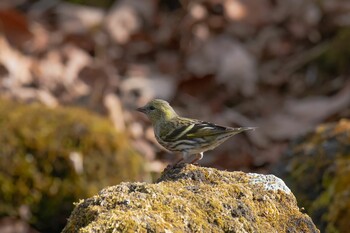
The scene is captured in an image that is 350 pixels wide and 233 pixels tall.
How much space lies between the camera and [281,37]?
1283cm

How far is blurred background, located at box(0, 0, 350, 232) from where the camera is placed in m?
8.30

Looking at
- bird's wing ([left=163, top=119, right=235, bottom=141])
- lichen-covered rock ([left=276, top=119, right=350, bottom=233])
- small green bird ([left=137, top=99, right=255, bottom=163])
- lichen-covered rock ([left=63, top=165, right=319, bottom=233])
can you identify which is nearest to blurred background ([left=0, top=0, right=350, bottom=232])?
small green bird ([left=137, top=99, right=255, bottom=163])

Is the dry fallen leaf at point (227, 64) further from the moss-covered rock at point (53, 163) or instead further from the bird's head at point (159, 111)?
the bird's head at point (159, 111)

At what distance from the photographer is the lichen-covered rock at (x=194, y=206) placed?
393 centimetres

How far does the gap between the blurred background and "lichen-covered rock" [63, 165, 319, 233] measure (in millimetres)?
3664

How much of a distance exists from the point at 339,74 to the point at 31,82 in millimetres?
5003

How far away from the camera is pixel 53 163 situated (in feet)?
26.6

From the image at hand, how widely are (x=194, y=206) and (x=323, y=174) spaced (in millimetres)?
2705

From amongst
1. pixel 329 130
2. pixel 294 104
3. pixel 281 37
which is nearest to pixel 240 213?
pixel 329 130

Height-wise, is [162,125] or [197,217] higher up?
[162,125]

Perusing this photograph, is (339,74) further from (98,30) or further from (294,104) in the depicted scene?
(98,30)

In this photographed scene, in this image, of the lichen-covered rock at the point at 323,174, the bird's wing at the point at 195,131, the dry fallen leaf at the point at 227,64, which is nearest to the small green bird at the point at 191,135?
the bird's wing at the point at 195,131

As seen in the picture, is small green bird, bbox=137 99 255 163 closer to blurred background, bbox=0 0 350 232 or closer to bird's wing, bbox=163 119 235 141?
bird's wing, bbox=163 119 235 141

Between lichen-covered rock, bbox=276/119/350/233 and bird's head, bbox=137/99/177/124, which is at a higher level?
bird's head, bbox=137/99/177/124
